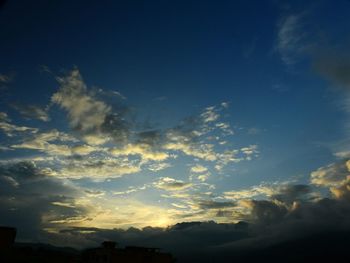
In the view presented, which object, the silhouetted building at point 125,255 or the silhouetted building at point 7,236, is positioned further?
the silhouetted building at point 125,255

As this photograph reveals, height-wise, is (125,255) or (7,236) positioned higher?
(7,236)

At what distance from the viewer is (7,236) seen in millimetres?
52625

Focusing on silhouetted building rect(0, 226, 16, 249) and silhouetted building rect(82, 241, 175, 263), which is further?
silhouetted building rect(82, 241, 175, 263)

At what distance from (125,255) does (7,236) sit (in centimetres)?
1853

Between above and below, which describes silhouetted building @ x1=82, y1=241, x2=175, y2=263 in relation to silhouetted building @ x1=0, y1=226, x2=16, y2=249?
below

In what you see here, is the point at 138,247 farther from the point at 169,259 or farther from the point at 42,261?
the point at 42,261

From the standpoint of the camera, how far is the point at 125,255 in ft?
189

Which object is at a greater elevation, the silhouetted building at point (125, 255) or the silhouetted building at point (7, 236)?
the silhouetted building at point (7, 236)

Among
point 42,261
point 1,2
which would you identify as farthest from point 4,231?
point 1,2

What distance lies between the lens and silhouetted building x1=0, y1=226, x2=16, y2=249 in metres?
52.1

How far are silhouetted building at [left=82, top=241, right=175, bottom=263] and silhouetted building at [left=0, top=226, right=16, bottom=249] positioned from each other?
14.3m

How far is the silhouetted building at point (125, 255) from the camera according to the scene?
57125 millimetres

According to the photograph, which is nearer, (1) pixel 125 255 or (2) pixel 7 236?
(2) pixel 7 236

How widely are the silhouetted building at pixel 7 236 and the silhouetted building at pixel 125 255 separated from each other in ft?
47.0
